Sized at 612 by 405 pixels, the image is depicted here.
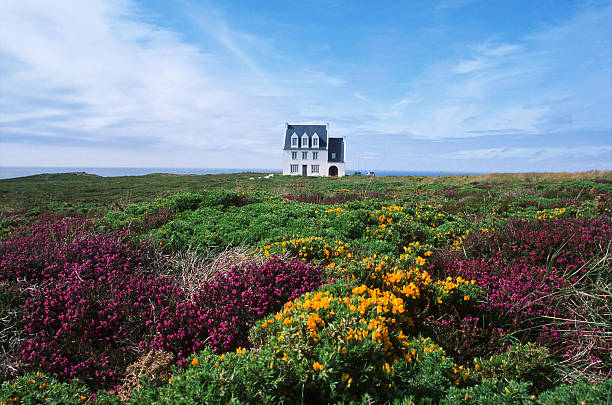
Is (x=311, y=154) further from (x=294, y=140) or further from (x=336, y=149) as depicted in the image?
(x=336, y=149)

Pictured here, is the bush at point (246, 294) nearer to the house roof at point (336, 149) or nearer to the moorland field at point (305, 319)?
the moorland field at point (305, 319)

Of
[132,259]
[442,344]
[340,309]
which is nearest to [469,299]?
[442,344]

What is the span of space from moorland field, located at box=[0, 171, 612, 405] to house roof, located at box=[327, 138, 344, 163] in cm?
4778

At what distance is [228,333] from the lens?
3773mm

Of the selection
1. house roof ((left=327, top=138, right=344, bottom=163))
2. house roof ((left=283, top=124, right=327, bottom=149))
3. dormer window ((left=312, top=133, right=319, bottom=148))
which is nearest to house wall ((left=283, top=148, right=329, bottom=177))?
dormer window ((left=312, top=133, right=319, bottom=148))

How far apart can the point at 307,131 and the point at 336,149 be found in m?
6.06

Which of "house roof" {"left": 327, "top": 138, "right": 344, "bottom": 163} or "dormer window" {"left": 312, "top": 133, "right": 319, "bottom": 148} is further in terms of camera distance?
"house roof" {"left": 327, "top": 138, "right": 344, "bottom": 163}

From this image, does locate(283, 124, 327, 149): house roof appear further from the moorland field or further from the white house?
the moorland field

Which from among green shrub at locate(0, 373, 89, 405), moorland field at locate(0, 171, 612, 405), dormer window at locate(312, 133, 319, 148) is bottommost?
green shrub at locate(0, 373, 89, 405)

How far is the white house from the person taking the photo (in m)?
53.2

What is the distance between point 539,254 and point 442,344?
3.12 m

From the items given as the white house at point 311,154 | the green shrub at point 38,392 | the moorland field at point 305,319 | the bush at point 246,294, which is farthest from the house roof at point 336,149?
the green shrub at point 38,392

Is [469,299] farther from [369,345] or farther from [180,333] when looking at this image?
[180,333]

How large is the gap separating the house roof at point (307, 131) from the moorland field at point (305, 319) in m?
48.0
